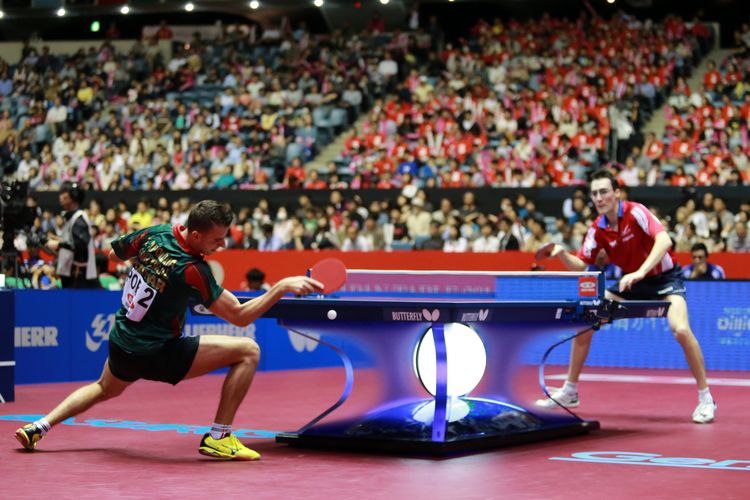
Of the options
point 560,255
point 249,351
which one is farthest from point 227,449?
point 560,255

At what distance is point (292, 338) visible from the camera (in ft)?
51.3

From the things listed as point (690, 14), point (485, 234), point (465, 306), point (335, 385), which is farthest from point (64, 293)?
point (690, 14)

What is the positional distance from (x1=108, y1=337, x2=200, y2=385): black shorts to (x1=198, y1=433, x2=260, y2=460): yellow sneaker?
17.1 inches

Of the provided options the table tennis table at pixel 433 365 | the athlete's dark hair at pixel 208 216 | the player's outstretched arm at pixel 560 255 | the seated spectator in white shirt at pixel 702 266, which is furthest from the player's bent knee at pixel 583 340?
the seated spectator in white shirt at pixel 702 266

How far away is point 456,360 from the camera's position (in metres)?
8.20

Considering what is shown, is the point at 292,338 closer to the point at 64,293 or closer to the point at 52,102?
the point at 64,293

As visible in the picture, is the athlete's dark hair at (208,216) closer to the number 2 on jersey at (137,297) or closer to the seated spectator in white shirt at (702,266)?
the number 2 on jersey at (137,297)

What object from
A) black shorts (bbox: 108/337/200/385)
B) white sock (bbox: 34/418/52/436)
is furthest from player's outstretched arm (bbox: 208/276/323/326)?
white sock (bbox: 34/418/52/436)

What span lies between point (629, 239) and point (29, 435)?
188 inches

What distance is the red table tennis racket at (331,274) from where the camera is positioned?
7273 millimetres

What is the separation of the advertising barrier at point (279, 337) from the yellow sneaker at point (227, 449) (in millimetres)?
5865

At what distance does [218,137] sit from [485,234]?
30.9 ft

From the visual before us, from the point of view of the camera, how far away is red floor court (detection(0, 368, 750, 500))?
20.6 ft

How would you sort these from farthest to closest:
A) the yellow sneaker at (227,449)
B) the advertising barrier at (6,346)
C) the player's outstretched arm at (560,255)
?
the advertising barrier at (6,346), the player's outstretched arm at (560,255), the yellow sneaker at (227,449)
